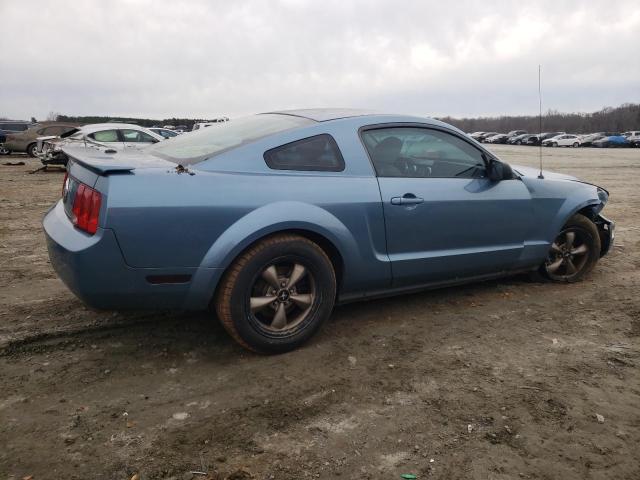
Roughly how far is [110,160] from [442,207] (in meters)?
2.20

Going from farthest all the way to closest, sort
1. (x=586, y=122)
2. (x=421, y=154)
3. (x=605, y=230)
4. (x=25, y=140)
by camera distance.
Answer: (x=586, y=122) → (x=25, y=140) → (x=605, y=230) → (x=421, y=154)

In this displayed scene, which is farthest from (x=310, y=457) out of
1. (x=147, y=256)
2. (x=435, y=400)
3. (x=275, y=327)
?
(x=147, y=256)

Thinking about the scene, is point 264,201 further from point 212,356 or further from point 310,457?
point 310,457

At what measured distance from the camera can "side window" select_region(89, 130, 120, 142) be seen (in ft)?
45.2

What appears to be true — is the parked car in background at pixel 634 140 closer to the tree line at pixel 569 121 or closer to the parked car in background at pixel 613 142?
the parked car in background at pixel 613 142

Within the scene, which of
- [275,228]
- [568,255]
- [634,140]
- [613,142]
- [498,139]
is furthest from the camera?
[498,139]

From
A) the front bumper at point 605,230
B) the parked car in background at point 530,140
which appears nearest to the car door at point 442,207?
the front bumper at point 605,230

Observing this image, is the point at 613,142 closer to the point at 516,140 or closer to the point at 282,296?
the point at 516,140

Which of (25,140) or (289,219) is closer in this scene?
(289,219)

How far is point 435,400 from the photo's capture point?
2812mm

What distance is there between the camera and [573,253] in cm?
485

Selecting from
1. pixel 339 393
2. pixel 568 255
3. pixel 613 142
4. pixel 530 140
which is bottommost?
pixel 339 393

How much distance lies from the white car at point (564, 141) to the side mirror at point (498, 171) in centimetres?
5275

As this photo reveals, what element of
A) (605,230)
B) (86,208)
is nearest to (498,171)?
(605,230)
